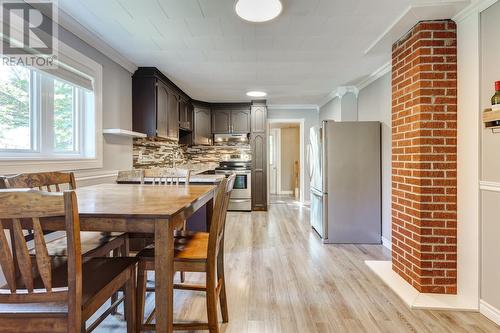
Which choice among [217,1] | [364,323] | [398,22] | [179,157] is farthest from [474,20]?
[179,157]

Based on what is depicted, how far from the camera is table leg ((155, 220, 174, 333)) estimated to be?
1.09 meters

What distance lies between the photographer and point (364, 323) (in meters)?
1.76

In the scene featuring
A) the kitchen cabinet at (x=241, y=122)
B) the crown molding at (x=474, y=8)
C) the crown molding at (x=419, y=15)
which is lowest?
the kitchen cabinet at (x=241, y=122)

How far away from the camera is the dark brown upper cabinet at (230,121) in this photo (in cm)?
559

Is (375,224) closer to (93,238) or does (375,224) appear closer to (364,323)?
(364,323)

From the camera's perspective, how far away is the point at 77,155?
2533 millimetres

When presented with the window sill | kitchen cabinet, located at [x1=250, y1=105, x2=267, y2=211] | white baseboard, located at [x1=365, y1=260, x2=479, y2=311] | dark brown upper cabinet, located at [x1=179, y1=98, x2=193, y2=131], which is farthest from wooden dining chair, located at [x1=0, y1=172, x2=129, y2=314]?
kitchen cabinet, located at [x1=250, y1=105, x2=267, y2=211]

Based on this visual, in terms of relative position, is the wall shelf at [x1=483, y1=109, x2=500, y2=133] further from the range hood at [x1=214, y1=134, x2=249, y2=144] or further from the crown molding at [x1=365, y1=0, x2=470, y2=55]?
the range hood at [x1=214, y1=134, x2=249, y2=144]

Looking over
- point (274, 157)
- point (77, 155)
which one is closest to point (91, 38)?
point (77, 155)

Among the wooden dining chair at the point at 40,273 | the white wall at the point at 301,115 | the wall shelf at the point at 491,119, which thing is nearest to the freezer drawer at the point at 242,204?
the white wall at the point at 301,115

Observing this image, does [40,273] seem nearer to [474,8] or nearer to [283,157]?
[474,8]

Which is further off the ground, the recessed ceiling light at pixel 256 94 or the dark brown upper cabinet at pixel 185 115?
the recessed ceiling light at pixel 256 94

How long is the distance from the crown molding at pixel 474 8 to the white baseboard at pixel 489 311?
6.62 feet

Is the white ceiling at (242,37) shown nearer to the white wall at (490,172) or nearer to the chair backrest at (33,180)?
the white wall at (490,172)
